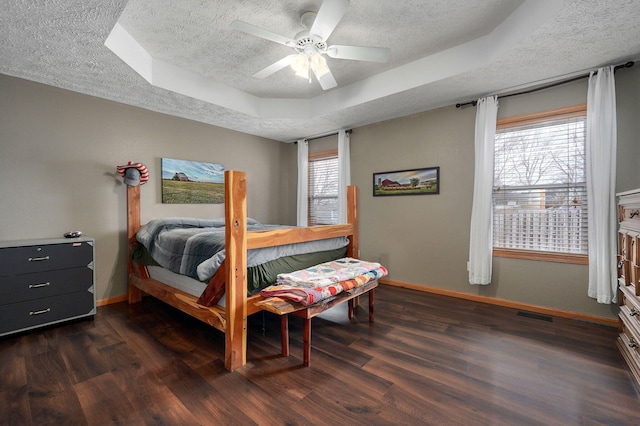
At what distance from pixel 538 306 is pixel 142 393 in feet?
11.7

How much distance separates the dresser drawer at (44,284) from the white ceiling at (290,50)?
6.10 ft

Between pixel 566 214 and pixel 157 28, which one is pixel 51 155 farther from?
pixel 566 214

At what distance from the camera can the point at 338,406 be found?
154 centimetres

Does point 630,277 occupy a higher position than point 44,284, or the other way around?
point 630,277

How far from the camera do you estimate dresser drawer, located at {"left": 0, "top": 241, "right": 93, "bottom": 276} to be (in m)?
2.31

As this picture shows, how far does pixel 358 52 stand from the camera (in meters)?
2.23

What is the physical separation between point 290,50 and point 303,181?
2.36 m

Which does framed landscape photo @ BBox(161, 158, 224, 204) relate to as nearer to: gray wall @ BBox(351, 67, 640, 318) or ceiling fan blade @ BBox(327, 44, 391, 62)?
gray wall @ BBox(351, 67, 640, 318)

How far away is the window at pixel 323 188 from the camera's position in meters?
4.70

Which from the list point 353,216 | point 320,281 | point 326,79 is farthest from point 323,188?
point 320,281

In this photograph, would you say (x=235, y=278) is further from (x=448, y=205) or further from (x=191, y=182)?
(x=448, y=205)

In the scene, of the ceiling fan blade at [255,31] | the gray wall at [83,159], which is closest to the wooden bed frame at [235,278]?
the ceiling fan blade at [255,31]

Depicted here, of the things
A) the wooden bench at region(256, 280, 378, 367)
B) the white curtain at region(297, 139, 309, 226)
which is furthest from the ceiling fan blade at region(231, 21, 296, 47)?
the white curtain at region(297, 139, 309, 226)

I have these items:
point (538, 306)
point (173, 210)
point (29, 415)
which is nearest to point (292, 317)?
point (29, 415)
